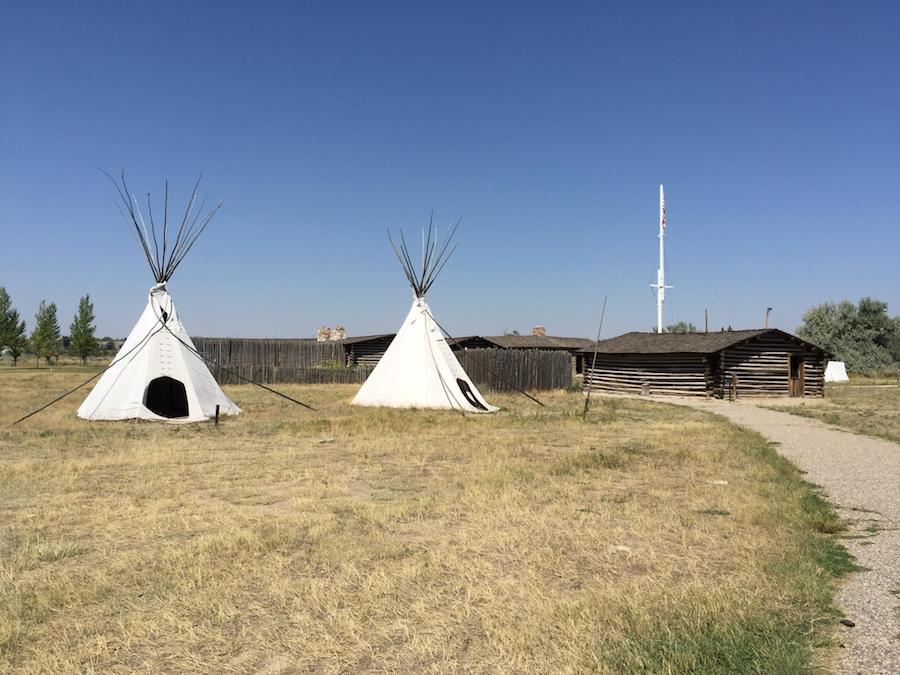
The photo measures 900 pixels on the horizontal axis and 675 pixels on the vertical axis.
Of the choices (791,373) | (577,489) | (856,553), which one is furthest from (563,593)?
(791,373)

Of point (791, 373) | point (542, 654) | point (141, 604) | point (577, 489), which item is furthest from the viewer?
point (791, 373)

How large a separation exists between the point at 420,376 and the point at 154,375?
27.3ft

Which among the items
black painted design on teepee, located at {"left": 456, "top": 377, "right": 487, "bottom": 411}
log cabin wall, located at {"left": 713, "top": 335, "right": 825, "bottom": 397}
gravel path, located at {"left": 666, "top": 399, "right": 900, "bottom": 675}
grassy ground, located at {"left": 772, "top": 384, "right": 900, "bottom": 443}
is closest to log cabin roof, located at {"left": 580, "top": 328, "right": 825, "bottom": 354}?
log cabin wall, located at {"left": 713, "top": 335, "right": 825, "bottom": 397}

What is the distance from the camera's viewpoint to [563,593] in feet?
17.4

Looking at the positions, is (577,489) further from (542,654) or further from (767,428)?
(767,428)

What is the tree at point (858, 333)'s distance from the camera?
5666 cm

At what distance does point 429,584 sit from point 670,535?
3014 millimetres

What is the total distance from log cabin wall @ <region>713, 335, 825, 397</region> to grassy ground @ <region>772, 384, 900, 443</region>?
2.31 m

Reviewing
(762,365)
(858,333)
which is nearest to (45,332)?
(762,365)

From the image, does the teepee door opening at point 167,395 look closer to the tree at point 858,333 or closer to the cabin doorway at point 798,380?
the cabin doorway at point 798,380

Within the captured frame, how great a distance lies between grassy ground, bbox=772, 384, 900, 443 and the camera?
59.6ft

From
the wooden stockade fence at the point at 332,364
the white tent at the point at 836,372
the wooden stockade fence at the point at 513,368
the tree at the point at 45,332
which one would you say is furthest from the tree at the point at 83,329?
the white tent at the point at 836,372

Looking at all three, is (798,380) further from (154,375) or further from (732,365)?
(154,375)

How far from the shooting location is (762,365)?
3256cm
